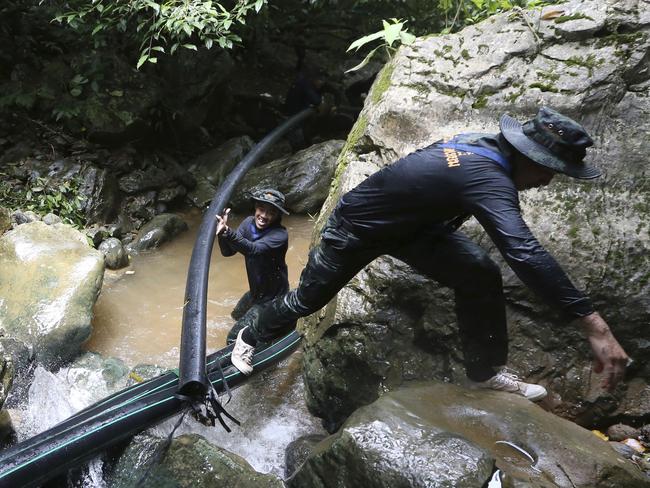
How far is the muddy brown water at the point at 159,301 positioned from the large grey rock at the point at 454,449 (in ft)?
9.24

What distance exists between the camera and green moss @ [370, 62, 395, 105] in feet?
14.4

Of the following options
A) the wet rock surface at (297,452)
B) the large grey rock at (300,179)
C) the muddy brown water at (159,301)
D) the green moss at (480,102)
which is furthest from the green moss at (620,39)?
the large grey rock at (300,179)

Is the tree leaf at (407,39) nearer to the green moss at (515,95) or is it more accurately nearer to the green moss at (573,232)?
the green moss at (515,95)

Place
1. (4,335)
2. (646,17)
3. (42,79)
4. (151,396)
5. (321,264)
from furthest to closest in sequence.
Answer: (42,79) < (4,335) < (646,17) < (151,396) < (321,264)

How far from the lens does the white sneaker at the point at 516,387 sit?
125 inches

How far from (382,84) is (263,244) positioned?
168cm

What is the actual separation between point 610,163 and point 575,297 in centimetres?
157

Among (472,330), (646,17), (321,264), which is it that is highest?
(646,17)

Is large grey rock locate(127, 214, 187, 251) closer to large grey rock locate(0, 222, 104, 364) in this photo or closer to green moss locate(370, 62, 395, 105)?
large grey rock locate(0, 222, 104, 364)

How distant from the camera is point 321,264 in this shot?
316cm

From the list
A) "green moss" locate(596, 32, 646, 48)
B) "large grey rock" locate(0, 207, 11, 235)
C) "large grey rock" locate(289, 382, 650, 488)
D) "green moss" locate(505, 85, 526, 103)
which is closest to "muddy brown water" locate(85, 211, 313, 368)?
"large grey rock" locate(0, 207, 11, 235)

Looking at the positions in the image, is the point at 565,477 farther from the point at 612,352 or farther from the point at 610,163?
the point at 610,163

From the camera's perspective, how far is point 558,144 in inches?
98.0

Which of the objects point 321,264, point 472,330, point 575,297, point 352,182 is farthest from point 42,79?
point 575,297
